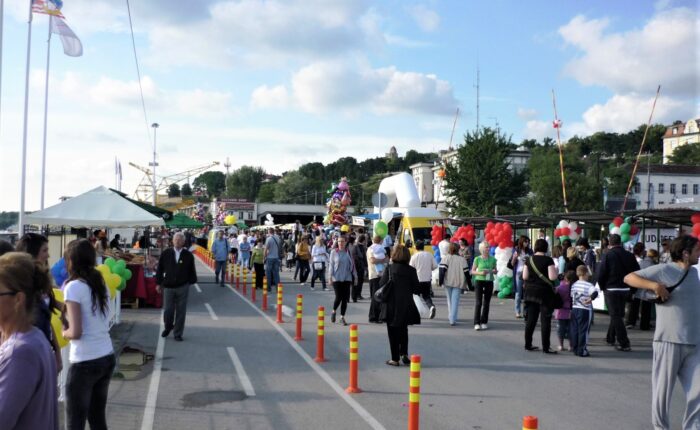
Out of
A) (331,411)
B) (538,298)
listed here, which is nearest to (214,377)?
(331,411)

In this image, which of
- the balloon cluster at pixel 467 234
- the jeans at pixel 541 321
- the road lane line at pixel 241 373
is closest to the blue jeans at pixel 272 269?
the balloon cluster at pixel 467 234

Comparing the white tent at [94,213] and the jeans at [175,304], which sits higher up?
the white tent at [94,213]

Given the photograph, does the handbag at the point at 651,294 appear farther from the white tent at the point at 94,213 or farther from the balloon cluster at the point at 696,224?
the white tent at the point at 94,213

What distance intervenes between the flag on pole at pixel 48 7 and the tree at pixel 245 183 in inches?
5474

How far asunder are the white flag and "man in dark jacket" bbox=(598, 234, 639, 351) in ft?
61.5

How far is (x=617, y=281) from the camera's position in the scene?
11180 mm

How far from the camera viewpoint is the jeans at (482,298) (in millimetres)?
12805

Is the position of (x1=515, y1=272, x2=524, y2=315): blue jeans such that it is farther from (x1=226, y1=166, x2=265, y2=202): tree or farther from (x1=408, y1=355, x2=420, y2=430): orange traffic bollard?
(x1=226, y1=166, x2=265, y2=202): tree

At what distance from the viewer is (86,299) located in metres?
4.85

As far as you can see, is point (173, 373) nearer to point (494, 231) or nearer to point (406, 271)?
point (406, 271)

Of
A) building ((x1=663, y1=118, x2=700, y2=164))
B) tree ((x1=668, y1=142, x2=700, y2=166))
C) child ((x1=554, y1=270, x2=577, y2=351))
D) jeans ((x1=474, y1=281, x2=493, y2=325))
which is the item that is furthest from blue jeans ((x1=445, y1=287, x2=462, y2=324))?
building ((x1=663, y1=118, x2=700, y2=164))

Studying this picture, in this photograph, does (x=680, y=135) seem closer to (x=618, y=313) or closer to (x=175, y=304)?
(x=618, y=313)

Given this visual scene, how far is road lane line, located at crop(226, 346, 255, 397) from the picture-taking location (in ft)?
26.1

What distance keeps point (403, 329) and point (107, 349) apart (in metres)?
5.35
